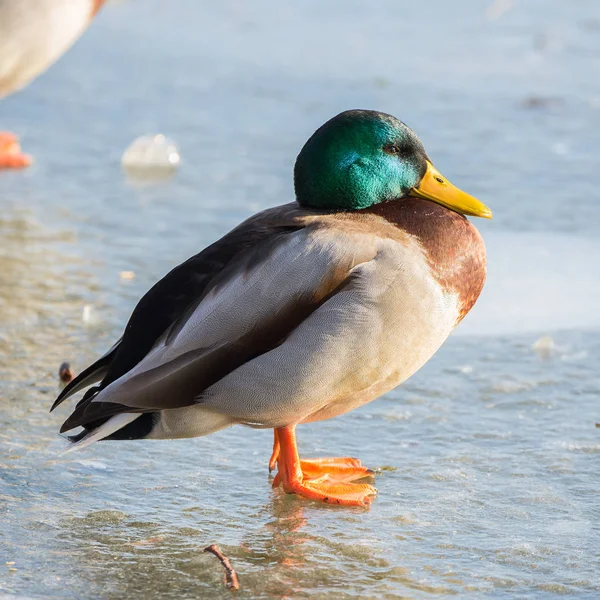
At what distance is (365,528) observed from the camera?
10.9ft

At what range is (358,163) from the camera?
3.62 m

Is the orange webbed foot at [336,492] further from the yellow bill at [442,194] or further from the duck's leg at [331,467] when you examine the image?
the yellow bill at [442,194]

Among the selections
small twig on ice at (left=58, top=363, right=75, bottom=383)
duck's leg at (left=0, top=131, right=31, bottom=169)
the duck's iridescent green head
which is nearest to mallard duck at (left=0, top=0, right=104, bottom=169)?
duck's leg at (left=0, top=131, right=31, bottom=169)

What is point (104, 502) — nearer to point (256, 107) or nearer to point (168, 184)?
point (168, 184)

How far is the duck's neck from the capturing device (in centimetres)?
353

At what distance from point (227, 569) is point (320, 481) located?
2.24 ft

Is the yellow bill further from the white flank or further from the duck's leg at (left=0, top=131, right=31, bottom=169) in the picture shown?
the duck's leg at (left=0, top=131, right=31, bottom=169)

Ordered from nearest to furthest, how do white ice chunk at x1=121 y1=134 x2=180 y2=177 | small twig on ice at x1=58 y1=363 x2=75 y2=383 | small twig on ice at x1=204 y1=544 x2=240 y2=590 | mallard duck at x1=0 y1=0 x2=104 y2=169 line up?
small twig on ice at x1=204 y1=544 x2=240 y2=590 < small twig on ice at x1=58 y1=363 x2=75 y2=383 < mallard duck at x1=0 y1=0 x2=104 y2=169 < white ice chunk at x1=121 y1=134 x2=180 y2=177

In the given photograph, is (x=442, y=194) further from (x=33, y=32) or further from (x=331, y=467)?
(x=33, y=32)

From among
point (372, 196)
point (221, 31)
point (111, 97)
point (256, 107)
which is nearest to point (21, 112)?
point (111, 97)

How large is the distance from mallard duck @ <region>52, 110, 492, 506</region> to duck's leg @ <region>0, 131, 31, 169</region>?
3205 millimetres

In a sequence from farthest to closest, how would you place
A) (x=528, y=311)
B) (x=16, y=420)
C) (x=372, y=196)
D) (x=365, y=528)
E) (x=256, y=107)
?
(x=256, y=107)
(x=528, y=311)
(x=16, y=420)
(x=372, y=196)
(x=365, y=528)

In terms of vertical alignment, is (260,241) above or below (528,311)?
above

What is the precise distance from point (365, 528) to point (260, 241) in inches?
30.9
